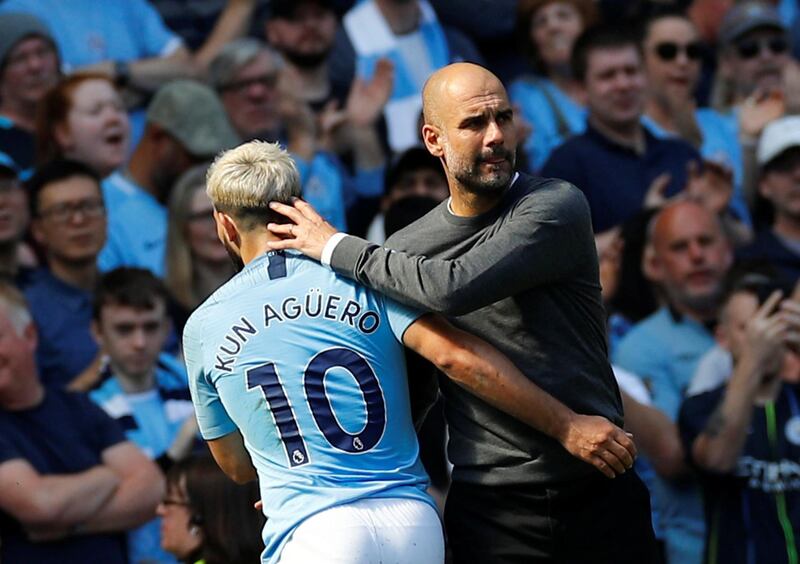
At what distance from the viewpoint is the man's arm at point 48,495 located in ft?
21.6

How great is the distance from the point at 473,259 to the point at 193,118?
175 inches

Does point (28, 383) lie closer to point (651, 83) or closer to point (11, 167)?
point (11, 167)

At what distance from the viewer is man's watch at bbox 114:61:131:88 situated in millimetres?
9086

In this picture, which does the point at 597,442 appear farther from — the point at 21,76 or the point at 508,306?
the point at 21,76

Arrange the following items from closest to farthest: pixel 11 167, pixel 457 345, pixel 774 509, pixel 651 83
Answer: pixel 457 345 → pixel 774 509 → pixel 11 167 → pixel 651 83

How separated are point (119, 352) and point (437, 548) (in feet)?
10.6

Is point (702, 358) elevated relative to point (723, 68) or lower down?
lower down

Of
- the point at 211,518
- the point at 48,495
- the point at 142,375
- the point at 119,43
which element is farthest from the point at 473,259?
the point at 119,43

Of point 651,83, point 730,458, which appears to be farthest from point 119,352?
point 651,83

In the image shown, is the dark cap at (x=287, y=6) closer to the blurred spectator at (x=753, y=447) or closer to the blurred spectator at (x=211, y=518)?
the blurred spectator at (x=753, y=447)

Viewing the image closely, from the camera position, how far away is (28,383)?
688 centimetres

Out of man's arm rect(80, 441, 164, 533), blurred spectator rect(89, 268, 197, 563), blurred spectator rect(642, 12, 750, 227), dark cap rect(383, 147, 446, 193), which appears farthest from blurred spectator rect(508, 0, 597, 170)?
man's arm rect(80, 441, 164, 533)

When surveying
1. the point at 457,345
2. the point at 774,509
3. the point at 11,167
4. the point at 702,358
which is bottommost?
the point at 774,509

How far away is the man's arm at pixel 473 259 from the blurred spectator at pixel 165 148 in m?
3.95
